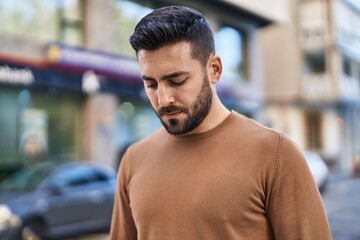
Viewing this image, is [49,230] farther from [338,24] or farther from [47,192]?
[338,24]

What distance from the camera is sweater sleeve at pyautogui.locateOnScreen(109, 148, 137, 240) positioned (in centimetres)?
203

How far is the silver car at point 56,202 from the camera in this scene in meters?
7.66

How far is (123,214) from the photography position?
80.9 inches

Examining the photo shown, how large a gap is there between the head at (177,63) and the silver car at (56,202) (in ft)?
20.9

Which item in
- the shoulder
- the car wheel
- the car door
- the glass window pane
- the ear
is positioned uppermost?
the glass window pane

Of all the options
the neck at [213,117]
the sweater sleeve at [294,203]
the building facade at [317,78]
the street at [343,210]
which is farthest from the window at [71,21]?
the building facade at [317,78]

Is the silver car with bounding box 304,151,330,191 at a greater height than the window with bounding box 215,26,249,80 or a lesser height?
lesser

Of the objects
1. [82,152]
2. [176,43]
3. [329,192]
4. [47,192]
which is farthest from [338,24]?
[176,43]

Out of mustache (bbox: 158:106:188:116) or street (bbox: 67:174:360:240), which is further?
street (bbox: 67:174:360:240)

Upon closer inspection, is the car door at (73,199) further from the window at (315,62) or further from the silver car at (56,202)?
the window at (315,62)

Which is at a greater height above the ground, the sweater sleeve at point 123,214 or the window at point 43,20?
the window at point 43,20

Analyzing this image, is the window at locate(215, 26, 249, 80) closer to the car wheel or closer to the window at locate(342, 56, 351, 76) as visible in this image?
the window at locate(342, 56, 351, 76)

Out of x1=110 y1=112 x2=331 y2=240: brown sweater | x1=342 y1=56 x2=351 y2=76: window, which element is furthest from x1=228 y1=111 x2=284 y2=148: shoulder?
x1=342 y1=56 x2=351 y2=76: window

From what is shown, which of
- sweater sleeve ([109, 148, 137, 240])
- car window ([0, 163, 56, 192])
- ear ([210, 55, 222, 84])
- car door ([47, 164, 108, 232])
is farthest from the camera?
car window ([0, 163, 56, 192])
